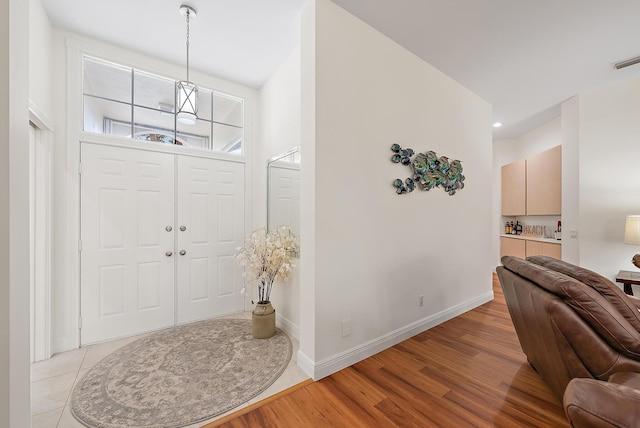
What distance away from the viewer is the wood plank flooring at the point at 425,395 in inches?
64.5

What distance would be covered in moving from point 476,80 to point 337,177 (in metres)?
2.59

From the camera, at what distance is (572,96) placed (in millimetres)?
3750

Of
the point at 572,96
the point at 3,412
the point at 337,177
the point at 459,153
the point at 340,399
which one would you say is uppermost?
the point at 572,96

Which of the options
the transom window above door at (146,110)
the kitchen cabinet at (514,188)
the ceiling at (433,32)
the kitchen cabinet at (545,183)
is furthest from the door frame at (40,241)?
the kitchen cabinet at (514,188)

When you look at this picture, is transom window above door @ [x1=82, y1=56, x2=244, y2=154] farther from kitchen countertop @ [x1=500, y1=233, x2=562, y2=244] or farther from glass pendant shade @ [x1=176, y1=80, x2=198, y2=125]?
kitchen countertop @ [x1=500, y1=233, x2=562, y2=244]

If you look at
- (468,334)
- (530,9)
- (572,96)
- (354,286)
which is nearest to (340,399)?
(354,286)

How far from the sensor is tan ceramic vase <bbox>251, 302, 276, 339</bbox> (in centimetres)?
269

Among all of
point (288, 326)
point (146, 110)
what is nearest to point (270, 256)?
point (288, 326)

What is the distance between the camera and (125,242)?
277cm

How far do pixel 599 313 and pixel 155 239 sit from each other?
12.0ft

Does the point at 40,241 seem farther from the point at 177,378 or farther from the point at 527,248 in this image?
the point at 527,248

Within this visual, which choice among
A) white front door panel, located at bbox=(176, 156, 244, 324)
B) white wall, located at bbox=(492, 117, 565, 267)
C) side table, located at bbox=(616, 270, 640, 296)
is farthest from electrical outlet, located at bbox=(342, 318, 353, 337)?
white wall, located at bbox=(492, 117, 565, 267)

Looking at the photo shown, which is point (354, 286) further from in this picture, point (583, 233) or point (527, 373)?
point (583, 233)

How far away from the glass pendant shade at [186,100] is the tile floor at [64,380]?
2302mm
